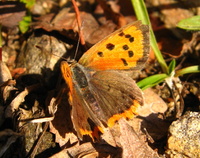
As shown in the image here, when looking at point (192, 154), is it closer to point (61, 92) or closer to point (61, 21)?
point (61, 92)

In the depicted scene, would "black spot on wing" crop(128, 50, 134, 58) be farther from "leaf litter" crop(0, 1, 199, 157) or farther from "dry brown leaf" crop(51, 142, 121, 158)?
"dry brown leaf" crop(51, 142, 121, 158)

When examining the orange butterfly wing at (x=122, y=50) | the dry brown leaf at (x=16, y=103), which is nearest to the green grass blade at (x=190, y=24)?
the orange butterfly wing at (x=122, y=50)

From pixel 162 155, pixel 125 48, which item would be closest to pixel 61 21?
pixel 125 48

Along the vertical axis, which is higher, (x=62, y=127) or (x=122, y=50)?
(x=122, y=50)

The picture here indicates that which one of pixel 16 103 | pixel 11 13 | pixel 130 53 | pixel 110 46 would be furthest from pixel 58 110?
pixel 11 13

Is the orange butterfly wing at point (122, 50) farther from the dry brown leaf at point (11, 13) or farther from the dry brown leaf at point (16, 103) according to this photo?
the dry brown leaf at point (11, 13)

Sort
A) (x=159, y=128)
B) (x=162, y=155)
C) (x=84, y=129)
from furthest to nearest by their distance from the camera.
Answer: (x=159, y=128), (x=162, y=155), (x=84, y=129)

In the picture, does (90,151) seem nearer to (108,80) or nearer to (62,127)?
(62,127)

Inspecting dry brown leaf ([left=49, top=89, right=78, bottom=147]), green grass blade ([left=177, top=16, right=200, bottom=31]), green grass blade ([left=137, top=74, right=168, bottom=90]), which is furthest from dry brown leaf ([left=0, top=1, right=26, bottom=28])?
green grass blade ([left=177, top=16, right=200, bottom=31])
